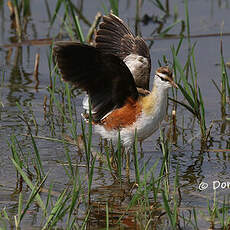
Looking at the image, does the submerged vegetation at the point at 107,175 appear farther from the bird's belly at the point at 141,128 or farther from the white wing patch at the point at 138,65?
the white wing patch at the point at 138,65

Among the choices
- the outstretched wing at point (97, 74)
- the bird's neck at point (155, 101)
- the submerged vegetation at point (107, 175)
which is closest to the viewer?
the submerged vegetation at point (107, 175)

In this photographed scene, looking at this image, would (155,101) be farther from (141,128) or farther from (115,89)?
(115,89)

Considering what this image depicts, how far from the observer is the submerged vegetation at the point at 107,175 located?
494 centimetres

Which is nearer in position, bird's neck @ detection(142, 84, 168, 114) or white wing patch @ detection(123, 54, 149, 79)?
bird's neck @ detection(142, 84, 168, 114)

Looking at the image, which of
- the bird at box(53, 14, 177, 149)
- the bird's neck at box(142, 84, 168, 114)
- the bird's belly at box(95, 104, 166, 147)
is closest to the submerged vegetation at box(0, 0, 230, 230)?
the bird's belly at box(95, 104, 166, 147)

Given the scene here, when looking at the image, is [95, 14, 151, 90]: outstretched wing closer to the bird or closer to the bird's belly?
the bird

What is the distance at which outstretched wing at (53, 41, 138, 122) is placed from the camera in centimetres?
589

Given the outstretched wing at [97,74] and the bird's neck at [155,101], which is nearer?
the outstretched wing at [97,74]

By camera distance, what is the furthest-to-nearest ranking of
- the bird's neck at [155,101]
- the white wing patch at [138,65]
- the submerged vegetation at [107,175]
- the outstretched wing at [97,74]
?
the white wing patch at [138,65]
the bird's neck at [155,101]
the outstretched wing at [97,74]
the submerged vegetation at [107,175]

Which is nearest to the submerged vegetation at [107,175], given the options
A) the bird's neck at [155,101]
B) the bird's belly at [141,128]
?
the bird's belly at [141,128]

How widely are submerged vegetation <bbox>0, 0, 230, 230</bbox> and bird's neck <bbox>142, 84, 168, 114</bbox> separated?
0.37 meters

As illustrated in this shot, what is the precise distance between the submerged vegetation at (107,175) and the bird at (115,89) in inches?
8.7

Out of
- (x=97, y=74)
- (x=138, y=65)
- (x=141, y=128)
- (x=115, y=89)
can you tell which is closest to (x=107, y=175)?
(x=141, y=128)

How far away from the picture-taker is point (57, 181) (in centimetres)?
615
